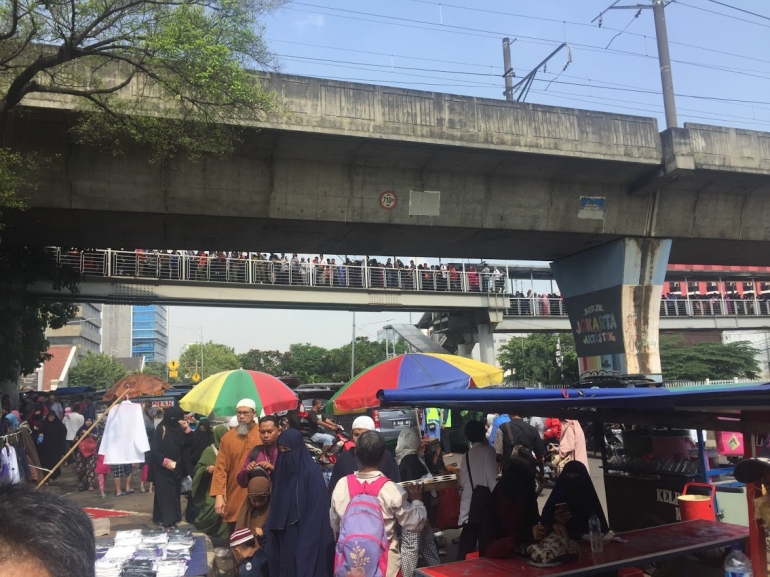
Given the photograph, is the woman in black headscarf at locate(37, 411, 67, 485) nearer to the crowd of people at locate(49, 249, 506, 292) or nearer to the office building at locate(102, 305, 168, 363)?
the crowd of people at locate(49, 249, 506, 292)

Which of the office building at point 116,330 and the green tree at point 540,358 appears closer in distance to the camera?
the green tree at point 540,358

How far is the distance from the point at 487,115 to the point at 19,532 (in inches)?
512

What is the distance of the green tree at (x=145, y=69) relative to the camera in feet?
27.7

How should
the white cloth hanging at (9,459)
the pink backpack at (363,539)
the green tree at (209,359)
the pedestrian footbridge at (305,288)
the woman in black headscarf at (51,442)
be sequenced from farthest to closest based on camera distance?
the green tree at (209,359), the pedestrian footbridge at (305,288), the woman in black headscarf at (51,442), the white cloth hanging at (9,459), the pink backpack at (363,539)

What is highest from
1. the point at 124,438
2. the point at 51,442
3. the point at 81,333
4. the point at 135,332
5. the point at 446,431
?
the point at 135,332

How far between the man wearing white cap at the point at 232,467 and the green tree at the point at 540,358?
33344mm

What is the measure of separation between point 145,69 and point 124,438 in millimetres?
6251

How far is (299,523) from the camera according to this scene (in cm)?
461

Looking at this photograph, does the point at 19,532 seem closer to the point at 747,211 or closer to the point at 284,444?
the point at 284,444

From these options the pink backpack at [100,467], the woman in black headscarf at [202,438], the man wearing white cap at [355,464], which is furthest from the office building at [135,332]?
the man wearing white cap at [355,464]

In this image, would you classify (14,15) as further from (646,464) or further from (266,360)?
(266,360)

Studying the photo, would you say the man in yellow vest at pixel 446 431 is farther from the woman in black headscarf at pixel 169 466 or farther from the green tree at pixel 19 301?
the green tree at pixel 19 301

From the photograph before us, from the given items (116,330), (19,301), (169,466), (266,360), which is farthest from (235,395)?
→ (116,330)

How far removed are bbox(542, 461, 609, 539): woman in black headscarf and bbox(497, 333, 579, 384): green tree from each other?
33.3 m
